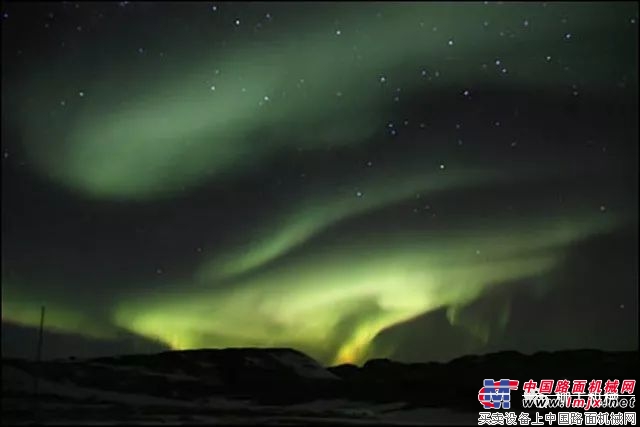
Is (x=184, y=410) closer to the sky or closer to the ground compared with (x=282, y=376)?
closer to the ground

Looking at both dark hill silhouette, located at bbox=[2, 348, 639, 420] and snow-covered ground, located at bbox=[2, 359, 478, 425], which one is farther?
dark hill silhouette, located at bbox=[2, 348, 639, 420]

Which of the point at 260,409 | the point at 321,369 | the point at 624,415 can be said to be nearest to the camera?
the point at 624,415

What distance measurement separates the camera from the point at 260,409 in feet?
32.1

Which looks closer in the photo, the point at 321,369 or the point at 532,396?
the point at 532,396

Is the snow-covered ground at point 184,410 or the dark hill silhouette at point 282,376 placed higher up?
the dark hill silhouette at point 282,376

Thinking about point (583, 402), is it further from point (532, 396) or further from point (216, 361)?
point (216, 361)

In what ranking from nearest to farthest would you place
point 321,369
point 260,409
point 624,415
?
1. point 624,415
2. point 260,409
3. point 321,369

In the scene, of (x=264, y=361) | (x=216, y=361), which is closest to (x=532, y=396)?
(x=264, y=361)

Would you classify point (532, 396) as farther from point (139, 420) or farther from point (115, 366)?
point (115, 366)

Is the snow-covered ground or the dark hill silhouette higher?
the dark hill silhouette

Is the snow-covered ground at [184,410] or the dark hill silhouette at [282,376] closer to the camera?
the snow-covered ground at [184,410]

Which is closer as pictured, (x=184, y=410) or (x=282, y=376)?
(x=184, y=410)

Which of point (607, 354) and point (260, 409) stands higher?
point (607, 354)

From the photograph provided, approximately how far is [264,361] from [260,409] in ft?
3.16
